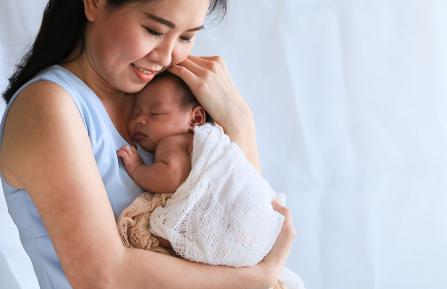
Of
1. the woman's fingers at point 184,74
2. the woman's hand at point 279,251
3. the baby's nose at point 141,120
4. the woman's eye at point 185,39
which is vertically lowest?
the woman's hand at point 279,251

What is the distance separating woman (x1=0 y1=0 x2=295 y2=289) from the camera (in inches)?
42.5

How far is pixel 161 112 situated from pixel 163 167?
4.6 inches

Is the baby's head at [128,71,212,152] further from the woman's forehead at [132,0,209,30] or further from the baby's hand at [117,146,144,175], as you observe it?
the woman's forehead at [132,0,209,30]

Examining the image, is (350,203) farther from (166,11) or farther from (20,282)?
(166,11)

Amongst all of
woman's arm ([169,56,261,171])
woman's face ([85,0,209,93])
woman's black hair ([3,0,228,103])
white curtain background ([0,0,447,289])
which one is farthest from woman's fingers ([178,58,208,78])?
white curtain background ([0,0,447,289])

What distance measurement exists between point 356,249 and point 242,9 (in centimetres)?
74

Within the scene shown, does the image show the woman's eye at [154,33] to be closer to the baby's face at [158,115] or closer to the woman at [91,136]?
the woman at [91,136]

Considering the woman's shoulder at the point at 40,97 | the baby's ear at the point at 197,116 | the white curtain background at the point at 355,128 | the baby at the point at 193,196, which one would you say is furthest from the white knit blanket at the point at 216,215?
the white curtain background at the point at 355,128

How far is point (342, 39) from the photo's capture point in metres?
2.01

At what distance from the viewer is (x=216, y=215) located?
1.19 m

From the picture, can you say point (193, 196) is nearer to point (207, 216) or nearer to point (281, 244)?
point (207, 216)

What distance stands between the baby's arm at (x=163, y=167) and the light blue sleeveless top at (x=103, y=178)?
17 millimetres

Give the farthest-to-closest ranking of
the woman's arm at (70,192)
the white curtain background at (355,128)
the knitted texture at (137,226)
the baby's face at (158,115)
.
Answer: the white curtain background at (355,128) → the baby's face at (158,115) → the knitted texture at (137,226) → the woman's arm at (70,192)

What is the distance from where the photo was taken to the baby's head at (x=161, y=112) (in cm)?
129
